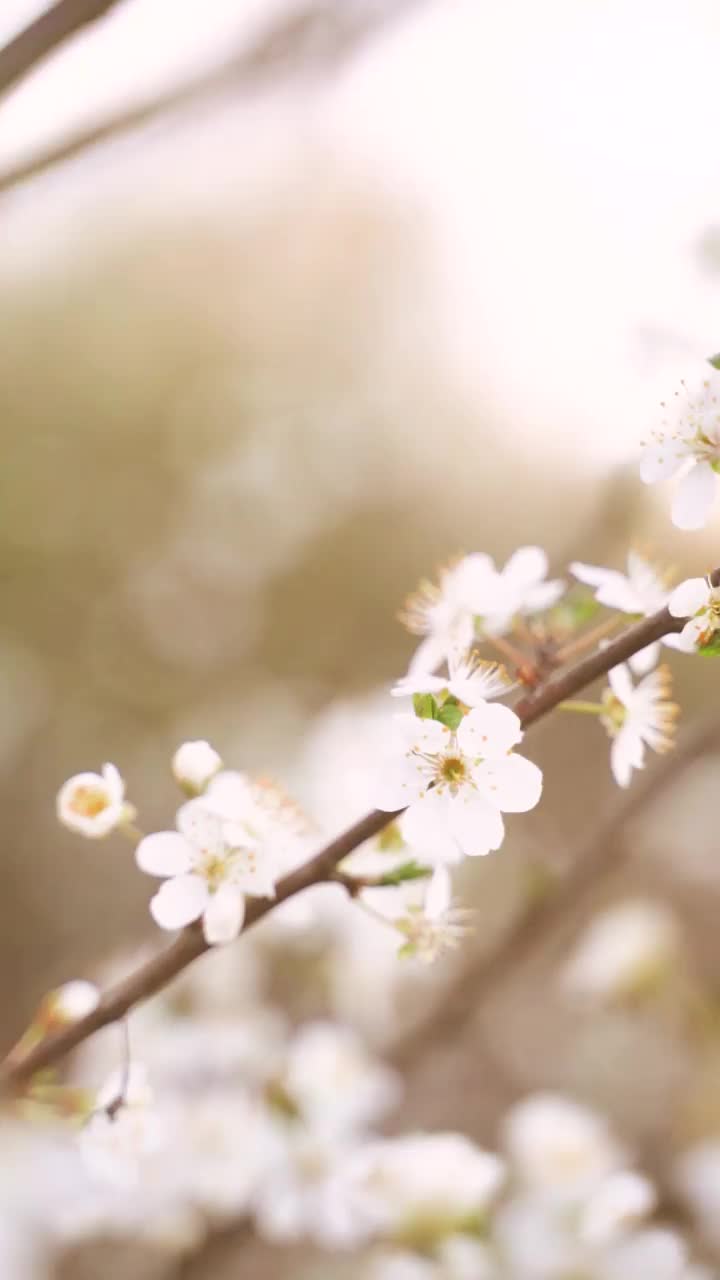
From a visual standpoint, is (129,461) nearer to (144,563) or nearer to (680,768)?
(144,563)

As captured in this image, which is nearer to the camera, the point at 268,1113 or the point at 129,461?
the point at 268,1113

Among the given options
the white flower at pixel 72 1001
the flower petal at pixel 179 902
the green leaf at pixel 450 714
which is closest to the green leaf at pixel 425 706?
the green leaf at pixel 450 714

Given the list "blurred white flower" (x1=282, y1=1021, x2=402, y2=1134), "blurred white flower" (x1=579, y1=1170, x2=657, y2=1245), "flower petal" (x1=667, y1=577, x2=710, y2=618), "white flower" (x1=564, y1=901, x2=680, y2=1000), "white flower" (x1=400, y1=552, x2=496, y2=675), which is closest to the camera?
"flower petal" (x1=667, y1=577, x2=710, y2=618)

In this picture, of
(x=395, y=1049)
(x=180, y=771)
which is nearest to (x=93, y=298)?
(x=395, y=1049)

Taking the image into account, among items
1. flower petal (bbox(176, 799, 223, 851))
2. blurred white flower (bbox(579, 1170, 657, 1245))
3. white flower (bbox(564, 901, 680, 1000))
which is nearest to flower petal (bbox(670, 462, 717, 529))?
flower petal (bbox(176, 799, 223, 851))

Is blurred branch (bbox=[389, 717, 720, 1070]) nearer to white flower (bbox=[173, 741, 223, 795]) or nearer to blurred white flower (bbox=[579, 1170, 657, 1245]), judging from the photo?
blurred white flower (bbox=[579, 1170, 657, 1245])
